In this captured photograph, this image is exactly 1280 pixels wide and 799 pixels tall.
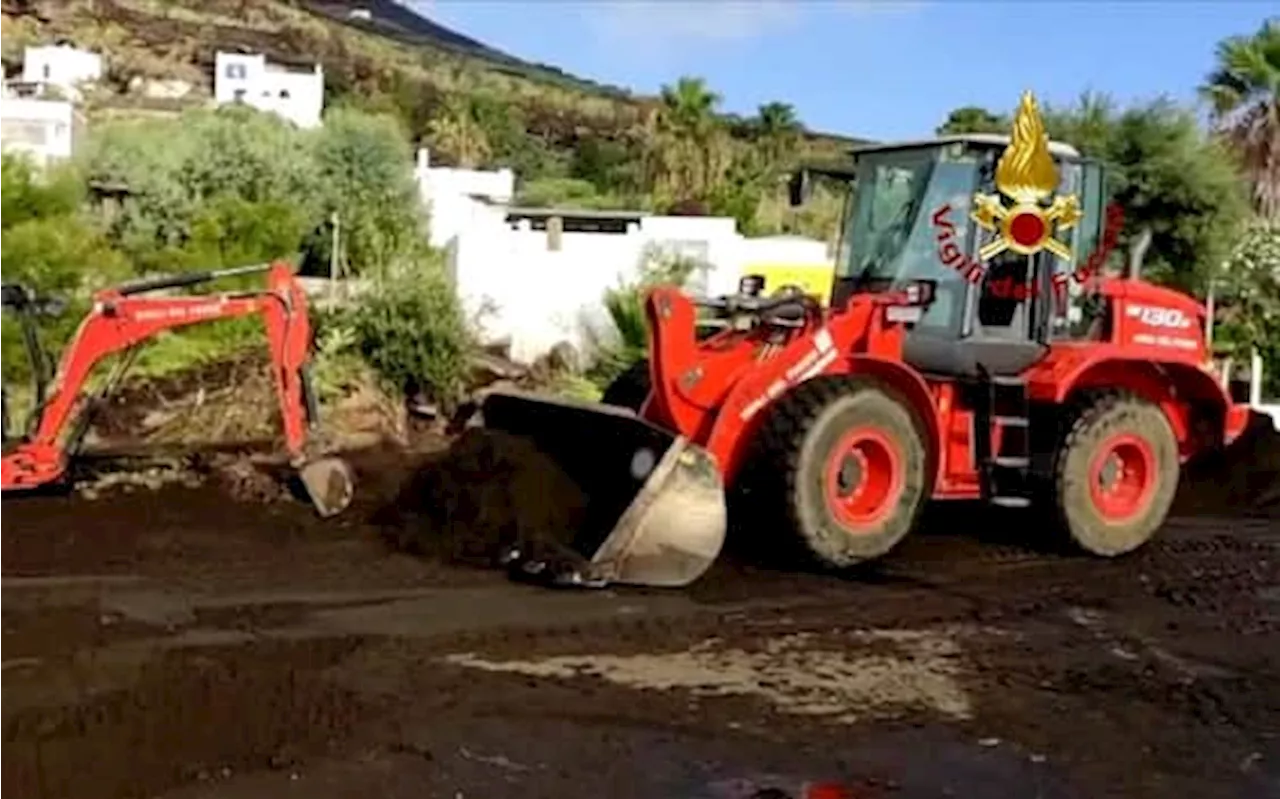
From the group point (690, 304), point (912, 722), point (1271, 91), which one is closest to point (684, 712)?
point (912, 722)

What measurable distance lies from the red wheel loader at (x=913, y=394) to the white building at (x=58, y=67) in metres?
57.4

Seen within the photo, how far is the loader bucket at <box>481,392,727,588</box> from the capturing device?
9430 millimetres

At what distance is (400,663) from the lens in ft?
25.8

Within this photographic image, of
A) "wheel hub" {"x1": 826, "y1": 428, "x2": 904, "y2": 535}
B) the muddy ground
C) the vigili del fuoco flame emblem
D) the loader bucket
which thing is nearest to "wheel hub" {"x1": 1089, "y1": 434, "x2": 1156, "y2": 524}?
the muddy ground

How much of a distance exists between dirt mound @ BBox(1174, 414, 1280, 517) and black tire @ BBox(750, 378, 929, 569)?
4.30 metres

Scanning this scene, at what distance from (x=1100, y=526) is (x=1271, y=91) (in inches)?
755

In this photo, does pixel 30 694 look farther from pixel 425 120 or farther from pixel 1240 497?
pixel 425 120

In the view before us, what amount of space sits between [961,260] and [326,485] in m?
4.05

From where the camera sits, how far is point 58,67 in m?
67.6

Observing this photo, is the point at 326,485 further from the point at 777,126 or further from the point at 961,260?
the point at 777,126

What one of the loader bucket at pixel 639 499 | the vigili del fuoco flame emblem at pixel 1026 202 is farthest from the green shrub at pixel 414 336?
the vigili del fuoco flame emblem at pixel 1026 202

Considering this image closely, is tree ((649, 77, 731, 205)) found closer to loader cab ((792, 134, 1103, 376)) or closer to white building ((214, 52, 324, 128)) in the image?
white building ((214, 52, 324, 128))

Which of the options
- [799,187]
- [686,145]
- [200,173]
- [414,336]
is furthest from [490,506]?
[686,145]

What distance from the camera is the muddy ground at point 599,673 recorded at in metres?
6.43
